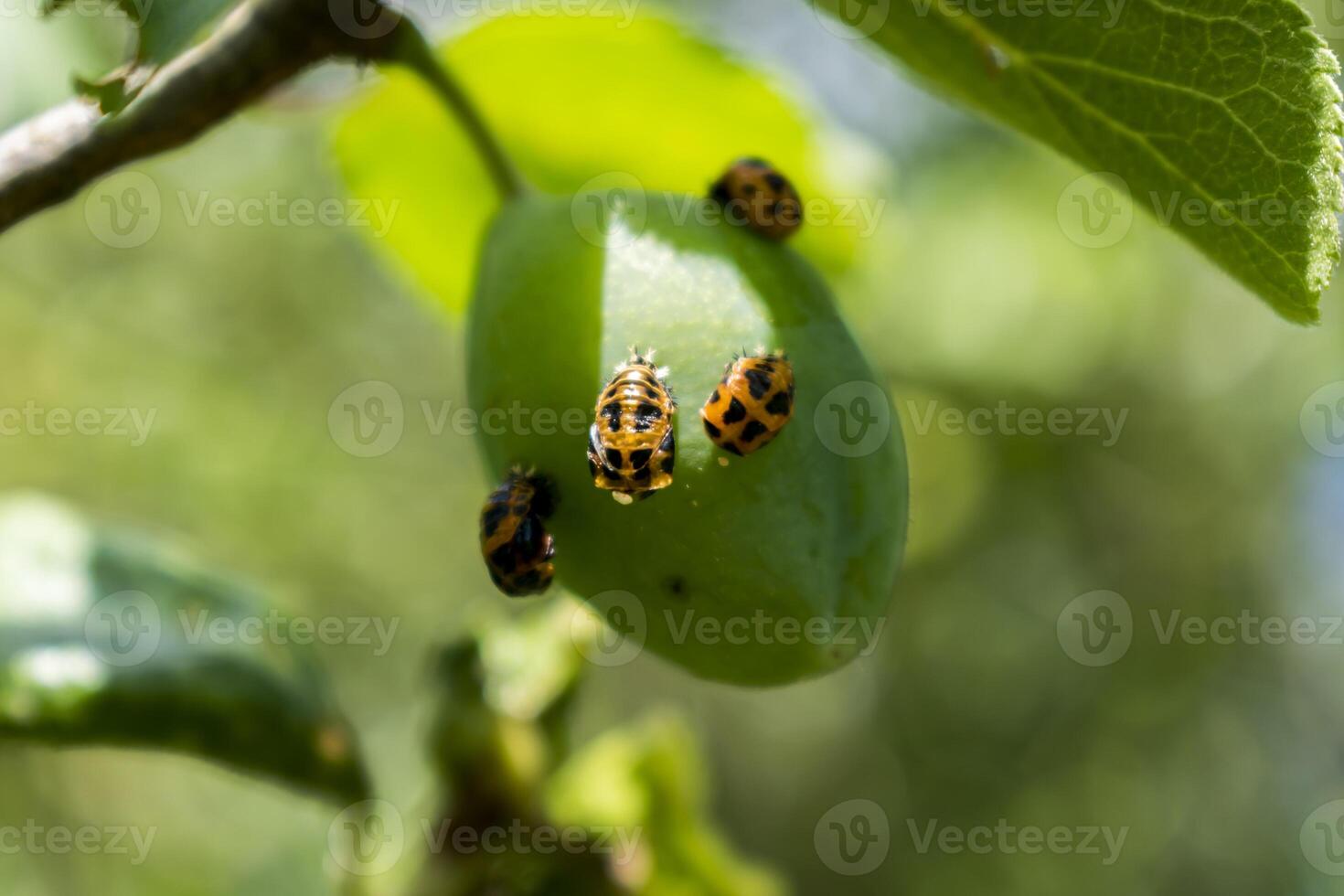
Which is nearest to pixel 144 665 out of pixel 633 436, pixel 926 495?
pixel 633 436

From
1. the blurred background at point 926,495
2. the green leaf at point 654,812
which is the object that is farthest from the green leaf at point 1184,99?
the blurred background at point 926,495

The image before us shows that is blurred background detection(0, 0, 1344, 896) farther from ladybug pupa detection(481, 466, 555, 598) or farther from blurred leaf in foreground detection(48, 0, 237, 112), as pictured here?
blurred leaf in foreground detection(48, 0, 237, 112)

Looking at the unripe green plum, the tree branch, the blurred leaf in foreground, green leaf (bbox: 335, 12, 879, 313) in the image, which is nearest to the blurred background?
green leaf (bbox: 335, 12, 879, 313)

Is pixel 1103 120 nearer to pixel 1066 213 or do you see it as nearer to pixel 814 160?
pixel 814 160

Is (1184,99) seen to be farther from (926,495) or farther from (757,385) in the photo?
(926,495)

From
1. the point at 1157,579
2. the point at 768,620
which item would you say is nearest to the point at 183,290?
the point at 1157,579

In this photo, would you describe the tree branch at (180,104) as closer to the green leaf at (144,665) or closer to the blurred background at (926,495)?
the green leaf at (144,665)
